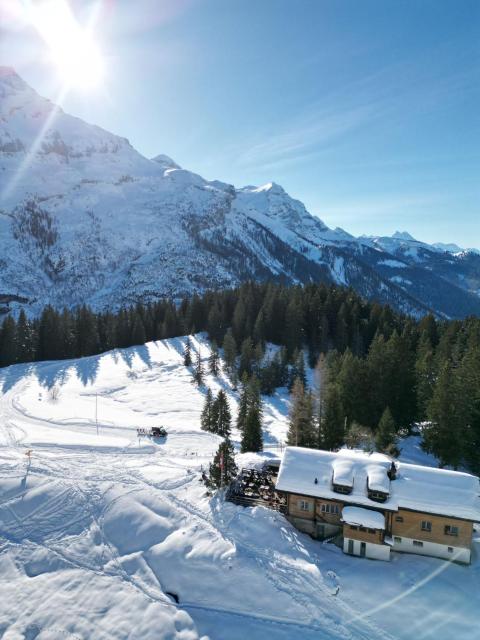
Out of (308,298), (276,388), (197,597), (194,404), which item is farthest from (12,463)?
(308,298)

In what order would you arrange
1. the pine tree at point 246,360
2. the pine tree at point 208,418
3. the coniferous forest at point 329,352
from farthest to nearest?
1. the pine tree at point 246,360
2. the pine tree at point 208,418
3. the coniferous forest at point 329,352

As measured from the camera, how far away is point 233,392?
70.1m

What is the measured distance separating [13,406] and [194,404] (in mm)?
27004

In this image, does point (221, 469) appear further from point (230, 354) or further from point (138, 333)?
point (138, 333)

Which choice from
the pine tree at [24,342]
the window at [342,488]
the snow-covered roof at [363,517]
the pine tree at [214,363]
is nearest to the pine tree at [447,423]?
the snow-covered roof at [363,517]

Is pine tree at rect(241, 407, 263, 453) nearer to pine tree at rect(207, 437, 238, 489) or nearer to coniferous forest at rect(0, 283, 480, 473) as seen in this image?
coniferous forest at rect(0, 283, 480, 473)

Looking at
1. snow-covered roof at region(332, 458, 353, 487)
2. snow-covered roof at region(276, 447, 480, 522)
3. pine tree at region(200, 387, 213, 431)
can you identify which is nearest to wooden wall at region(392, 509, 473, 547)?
snow-covered roof at region(276, 447, 480, 522)

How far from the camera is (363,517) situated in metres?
24.9

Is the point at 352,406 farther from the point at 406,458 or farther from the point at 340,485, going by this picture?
the point at 340,485

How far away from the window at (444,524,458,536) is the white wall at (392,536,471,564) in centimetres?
80

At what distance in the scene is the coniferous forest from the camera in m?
40.3

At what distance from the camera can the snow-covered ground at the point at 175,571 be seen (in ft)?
65.4

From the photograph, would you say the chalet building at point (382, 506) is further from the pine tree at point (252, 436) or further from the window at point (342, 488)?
the pine tree at point (252, 436)

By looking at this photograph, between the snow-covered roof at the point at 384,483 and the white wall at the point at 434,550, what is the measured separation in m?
2.39
